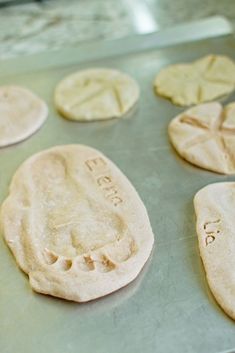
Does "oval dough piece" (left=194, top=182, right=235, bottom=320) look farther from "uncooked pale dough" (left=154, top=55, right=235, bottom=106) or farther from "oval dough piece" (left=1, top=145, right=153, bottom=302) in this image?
"uncooked pale dough" (left=154, top=55, right=235, bottom=106)

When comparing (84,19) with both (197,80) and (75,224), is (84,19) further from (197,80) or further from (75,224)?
(75,224)

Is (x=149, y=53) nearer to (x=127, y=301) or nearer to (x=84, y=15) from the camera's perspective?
(x=84, y=15)

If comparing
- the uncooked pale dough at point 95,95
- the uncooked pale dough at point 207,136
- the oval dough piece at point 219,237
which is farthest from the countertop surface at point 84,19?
the oval dough piece at point 219,237

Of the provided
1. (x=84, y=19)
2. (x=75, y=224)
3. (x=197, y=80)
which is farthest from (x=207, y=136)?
(x=84, y=19)

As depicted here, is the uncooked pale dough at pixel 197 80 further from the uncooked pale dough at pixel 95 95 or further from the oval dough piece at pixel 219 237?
the oval dough piece at pixel 219 237

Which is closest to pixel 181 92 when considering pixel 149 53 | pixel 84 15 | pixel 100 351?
pixel 149 53

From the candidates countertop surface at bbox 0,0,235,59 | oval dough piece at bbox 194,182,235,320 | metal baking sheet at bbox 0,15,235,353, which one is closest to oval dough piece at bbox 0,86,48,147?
metal baking sheet at bbox 0,15,235,353
